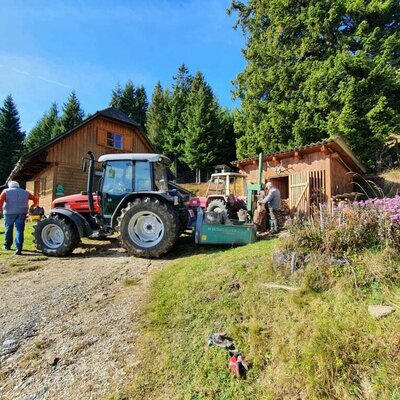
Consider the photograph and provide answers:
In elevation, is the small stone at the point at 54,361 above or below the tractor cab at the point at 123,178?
below

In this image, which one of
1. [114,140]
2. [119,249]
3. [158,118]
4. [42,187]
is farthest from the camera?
[158,118]

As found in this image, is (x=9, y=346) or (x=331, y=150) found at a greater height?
(x=331, y=150)

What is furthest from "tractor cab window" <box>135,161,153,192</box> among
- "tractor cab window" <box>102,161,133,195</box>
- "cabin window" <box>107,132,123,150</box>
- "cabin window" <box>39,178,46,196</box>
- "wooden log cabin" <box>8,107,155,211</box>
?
"cabin window" <box>107,132,123,150</box>

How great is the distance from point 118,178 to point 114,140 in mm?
12876

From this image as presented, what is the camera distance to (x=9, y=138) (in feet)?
116

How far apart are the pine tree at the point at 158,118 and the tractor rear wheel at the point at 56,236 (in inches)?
1125

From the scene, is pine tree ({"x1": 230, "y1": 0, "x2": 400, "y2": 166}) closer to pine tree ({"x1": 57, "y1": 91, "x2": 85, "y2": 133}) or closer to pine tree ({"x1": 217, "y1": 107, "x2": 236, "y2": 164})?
pine tree ({"x1": 217, "y1": 107, "x2": 236, "y2": 164})

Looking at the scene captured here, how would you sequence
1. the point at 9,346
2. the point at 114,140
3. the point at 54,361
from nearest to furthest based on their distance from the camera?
the point at 54,361 → the point at 9,346 → the point at 114,140

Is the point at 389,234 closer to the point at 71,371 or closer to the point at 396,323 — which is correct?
the point at 396,323

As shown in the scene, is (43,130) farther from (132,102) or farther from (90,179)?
(90,179)

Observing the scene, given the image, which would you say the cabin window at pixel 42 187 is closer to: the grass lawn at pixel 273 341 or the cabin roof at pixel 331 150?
the cabin roof at pixel 331 150

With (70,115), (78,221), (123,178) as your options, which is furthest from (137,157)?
(70,115)

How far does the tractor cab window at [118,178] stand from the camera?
689 cm

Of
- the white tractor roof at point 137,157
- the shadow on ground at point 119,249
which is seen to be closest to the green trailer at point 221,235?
the shadow on ground at point 119,249
